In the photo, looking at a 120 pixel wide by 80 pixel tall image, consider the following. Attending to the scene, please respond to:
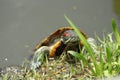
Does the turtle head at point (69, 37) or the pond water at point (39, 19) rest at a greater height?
the pond water at point (39, 19)

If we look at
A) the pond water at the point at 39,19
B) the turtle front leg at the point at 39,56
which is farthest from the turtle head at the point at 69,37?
the pond water at the point at 39,19

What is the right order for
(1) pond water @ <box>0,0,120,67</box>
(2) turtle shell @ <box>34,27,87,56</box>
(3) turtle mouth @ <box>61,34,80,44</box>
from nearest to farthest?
(3) turtle mouth @ <box>61,34,80,44</box> < (2) turtle shell @ <box>34,27,87,56</box> < (1) pond water @ <box>0,0,120,67</box>

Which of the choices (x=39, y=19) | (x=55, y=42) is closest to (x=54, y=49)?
(x=55, y=42)

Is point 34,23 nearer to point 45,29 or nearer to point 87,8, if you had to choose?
point 45,29

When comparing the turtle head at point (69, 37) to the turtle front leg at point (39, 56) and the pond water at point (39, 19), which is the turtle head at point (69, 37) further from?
the pond water at point (39, 19)

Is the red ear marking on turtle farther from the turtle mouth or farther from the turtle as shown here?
the turtle mouth

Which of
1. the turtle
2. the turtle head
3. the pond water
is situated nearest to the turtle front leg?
the turtle

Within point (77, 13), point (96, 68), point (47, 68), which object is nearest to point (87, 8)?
point (77, 13)
